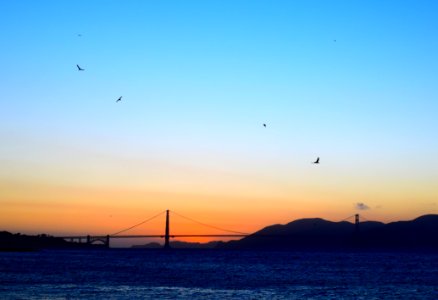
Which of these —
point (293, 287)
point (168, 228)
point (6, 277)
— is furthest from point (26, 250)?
point (293, 287)

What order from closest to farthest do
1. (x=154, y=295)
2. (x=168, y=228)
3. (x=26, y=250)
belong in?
(x=154, y=295) < (x=26, y=250) < (x=168, y=228)

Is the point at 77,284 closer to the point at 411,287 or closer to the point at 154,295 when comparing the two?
the point at 154,295

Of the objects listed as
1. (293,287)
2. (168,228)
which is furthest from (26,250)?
(293,287)

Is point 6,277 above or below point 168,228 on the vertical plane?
below

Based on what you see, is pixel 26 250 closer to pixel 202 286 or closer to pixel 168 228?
pixel 168 228

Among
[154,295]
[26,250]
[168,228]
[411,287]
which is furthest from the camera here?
[168,228]

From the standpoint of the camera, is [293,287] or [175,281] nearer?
[293,287]

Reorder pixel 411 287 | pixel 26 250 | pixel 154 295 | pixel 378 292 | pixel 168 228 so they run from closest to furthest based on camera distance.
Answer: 1. pixel 154 295
2. pixel 378 292
3. pixel 411 287
4. pixel 26 250
5. pixel 168 228

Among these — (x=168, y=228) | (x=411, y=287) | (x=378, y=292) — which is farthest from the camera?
(x=168, y=228)

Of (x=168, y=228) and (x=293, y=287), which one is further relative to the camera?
(x=168, y=228)
